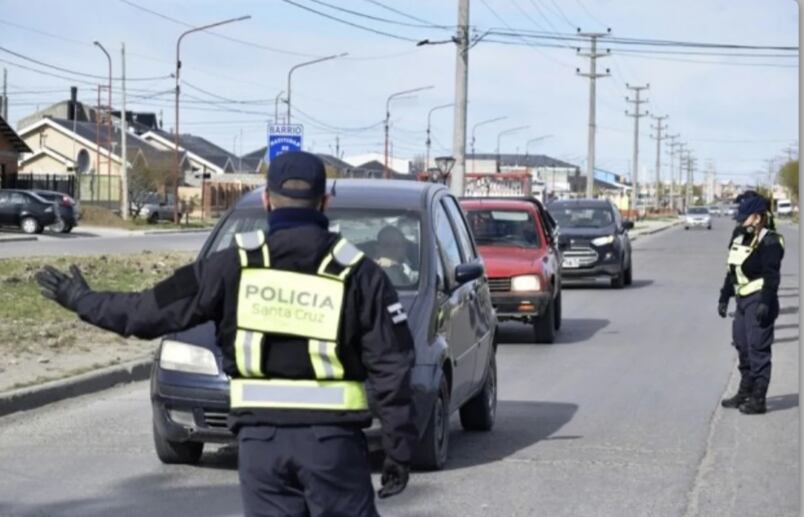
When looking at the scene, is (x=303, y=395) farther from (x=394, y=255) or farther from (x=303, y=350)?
(x=394, y=255)

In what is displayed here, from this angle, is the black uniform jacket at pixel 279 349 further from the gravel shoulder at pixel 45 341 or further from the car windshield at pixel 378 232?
the gravel shoulder at pixel 45 341

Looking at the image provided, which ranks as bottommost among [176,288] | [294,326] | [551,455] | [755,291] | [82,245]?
[551,455]

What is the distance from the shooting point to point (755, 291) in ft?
39.5

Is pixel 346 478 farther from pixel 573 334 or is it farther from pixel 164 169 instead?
pixel 164 169

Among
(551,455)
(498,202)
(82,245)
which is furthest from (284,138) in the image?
(82,245)

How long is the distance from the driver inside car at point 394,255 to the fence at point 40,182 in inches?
2333

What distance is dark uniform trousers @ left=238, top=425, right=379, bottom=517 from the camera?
480 cm

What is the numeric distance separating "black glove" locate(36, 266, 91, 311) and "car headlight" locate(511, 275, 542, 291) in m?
12.5

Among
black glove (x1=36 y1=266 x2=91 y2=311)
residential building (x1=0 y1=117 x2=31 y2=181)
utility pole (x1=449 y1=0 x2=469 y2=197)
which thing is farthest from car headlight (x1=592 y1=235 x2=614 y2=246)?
residential building (x1=0 y1=117 x2=31 y2=181)

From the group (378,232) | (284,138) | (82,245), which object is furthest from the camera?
(82,245)

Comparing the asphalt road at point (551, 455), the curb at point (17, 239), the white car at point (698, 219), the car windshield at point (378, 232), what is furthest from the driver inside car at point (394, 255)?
the white car at point (698, 219)

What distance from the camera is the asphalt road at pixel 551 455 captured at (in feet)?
27.8

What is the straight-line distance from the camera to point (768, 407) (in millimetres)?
12625

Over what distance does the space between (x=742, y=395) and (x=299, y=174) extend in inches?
316
